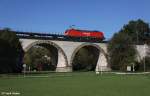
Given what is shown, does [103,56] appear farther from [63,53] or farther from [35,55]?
[35,55]

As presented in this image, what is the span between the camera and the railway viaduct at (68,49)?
272 ft

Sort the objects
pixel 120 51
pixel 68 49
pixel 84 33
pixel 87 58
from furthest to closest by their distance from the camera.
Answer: pixel 87 58
pixel 84 33
pixel 68 49
pixel 120 51

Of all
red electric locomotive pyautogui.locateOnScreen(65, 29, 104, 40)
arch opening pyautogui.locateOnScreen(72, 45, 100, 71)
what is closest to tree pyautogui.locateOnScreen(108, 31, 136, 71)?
red electric locomotive pyautogui.locateOnScreen(65, 29, 104, 40)

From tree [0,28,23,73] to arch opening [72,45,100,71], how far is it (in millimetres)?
28678

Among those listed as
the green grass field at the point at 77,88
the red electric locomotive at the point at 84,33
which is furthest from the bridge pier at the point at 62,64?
the green grass field at the point at 77,88

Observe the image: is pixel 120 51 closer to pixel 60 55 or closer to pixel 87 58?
pixel 87 58

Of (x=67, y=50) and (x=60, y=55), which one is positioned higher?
(x=67, y=50)

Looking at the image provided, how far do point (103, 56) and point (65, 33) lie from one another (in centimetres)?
1118

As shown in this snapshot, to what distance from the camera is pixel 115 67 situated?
86812 millimetres

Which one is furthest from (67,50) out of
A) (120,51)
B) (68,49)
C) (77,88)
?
(77,88)

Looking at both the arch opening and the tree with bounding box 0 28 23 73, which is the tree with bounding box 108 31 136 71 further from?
the tree with bounding box 0 28 23 73

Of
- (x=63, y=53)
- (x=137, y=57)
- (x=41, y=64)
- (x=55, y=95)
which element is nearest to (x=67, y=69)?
(x=63, y=53)

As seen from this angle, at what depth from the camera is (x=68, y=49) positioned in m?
87.6

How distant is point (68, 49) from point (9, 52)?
26.0 meters
